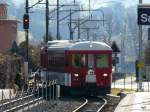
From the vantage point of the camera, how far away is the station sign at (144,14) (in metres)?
42.0

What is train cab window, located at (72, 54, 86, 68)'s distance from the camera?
1617 inches

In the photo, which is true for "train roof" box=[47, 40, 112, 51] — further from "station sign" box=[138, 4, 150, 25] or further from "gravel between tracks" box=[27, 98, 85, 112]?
"gravel between tracks" box=[27, 98, 85, 112]

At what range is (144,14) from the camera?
138 ft

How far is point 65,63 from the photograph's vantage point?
4103 cm

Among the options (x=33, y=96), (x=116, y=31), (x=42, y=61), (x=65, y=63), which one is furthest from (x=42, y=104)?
(x=116, y=31)

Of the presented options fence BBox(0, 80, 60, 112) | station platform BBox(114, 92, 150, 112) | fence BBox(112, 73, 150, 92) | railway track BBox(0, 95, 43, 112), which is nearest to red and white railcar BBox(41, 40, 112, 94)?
fence BBox(0, 80, 60, 112)

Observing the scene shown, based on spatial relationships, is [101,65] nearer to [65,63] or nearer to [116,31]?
[65,63]

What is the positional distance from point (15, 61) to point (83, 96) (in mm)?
9793

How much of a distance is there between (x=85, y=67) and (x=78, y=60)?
669mm

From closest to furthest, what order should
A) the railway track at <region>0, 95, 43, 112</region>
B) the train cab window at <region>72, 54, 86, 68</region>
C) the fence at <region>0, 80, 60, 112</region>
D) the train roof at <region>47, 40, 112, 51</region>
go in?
the railway track at <region>0, 95, 43, 112</region>, the fence at <region>0, 80, 60, 112</region>, the train cab window at <region>72, 54, 86, 68</region>, the train roof at <region>47, 40, 112, 51</region>

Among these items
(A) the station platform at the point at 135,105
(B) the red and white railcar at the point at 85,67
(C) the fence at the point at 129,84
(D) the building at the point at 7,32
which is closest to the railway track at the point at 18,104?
(A) the station platform at the point at 135,105

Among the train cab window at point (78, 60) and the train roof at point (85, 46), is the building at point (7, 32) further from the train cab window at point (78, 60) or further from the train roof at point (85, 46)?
the train cab window at point (78, 60)

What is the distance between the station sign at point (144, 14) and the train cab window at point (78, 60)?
4005 millimetres

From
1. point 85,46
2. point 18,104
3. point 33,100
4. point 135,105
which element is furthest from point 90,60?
point 18,104
